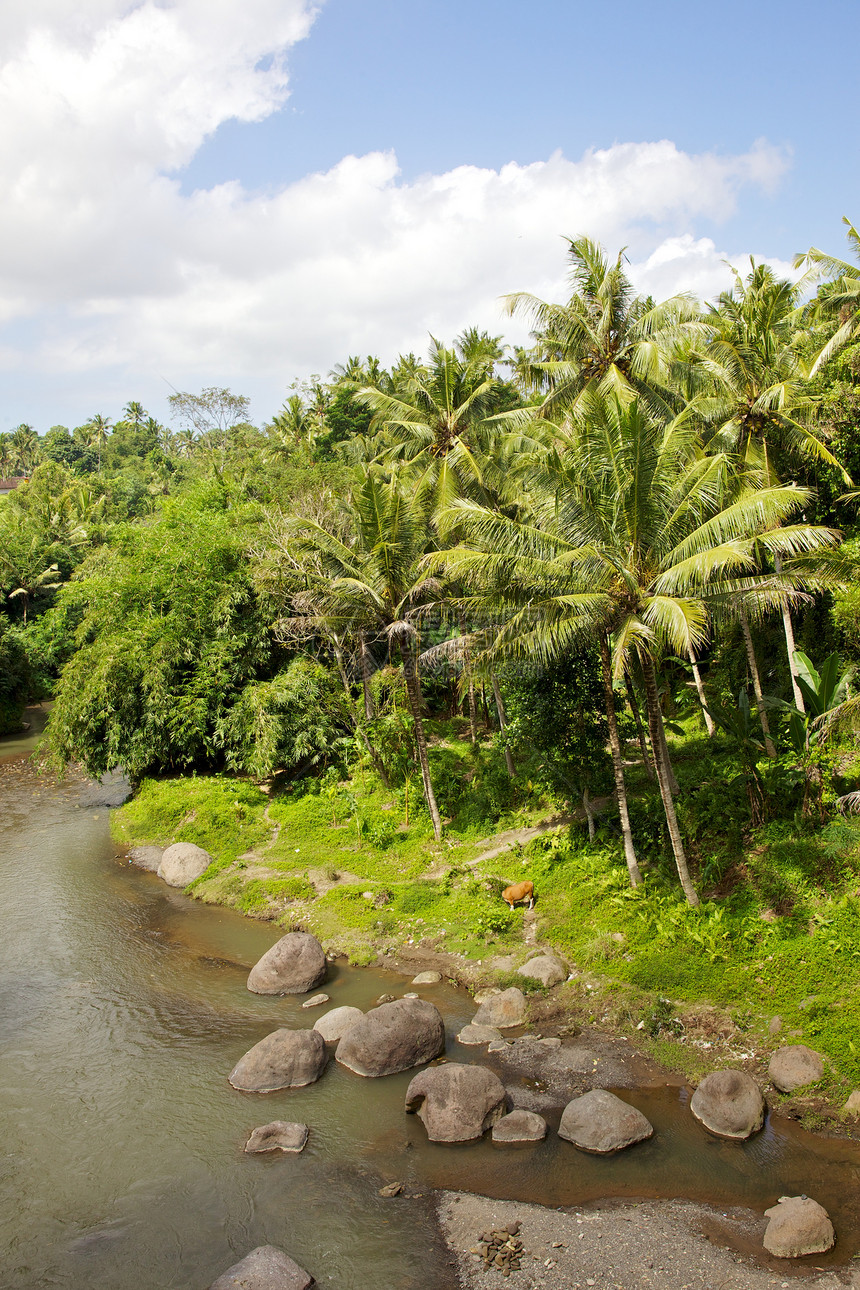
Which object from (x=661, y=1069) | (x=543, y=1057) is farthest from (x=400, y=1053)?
(x=661, y=1069)

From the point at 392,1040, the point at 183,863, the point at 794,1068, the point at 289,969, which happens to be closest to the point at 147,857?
the point at 183,863

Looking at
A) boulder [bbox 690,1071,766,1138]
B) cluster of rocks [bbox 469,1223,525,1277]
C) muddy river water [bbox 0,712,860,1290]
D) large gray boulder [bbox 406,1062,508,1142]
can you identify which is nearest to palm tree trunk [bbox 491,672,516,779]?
muddy river water [bbox 0,712,860,1290]

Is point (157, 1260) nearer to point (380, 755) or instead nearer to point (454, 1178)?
point (454, 1178)

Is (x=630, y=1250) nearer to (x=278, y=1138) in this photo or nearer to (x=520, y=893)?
(x=278, y=1138)

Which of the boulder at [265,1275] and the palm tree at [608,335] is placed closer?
the boulder at [265,1275]

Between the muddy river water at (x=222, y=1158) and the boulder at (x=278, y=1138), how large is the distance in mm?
161

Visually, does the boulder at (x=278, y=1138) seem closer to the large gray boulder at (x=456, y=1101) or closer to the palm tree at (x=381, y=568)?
the large gray boulder at (x=456, y=1101)

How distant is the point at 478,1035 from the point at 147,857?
43.5 ft

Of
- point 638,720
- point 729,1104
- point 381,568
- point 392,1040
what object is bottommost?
point 729,1104

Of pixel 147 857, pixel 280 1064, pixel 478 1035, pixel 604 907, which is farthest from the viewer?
pixel 147 857

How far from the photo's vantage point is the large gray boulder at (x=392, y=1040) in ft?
40.3

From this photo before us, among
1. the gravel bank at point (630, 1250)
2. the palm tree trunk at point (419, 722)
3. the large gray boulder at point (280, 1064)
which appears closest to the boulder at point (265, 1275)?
the gravel bank at point (630, 1250)

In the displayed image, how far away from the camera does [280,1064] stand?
12.2m

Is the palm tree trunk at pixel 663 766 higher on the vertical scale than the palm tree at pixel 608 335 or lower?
lower
